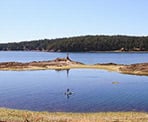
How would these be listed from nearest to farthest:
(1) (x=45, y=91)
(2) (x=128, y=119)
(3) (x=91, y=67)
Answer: (2) (x=128, y=119), (1) (x=45, y=91), (3) (x=91, y=67)

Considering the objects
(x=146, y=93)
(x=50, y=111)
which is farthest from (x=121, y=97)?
(x=50, y=111)

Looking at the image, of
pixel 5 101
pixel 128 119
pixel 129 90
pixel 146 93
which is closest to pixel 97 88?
pixel 129 90

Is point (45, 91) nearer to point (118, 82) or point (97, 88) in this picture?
point (97, 88)

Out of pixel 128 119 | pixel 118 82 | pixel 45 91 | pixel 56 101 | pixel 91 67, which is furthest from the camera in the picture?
pixel 91 67

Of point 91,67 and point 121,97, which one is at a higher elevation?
point 121,97

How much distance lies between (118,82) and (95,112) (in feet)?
85.2

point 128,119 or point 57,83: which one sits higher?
point 128,119

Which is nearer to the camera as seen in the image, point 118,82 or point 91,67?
point 118,82

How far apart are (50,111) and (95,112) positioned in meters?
4.85

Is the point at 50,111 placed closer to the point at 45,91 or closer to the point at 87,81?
the point at 45,91

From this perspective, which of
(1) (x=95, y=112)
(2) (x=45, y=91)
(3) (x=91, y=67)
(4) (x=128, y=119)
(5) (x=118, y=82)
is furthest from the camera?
(3) (x=91, y=67)

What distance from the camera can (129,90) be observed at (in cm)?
5244

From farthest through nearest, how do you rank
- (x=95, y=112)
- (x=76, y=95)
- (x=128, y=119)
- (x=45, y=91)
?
(x=45, y=91) → (x=76, y=95) → (x=95, y=112) → (x=128, y=119)

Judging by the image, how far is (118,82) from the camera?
6244cm
